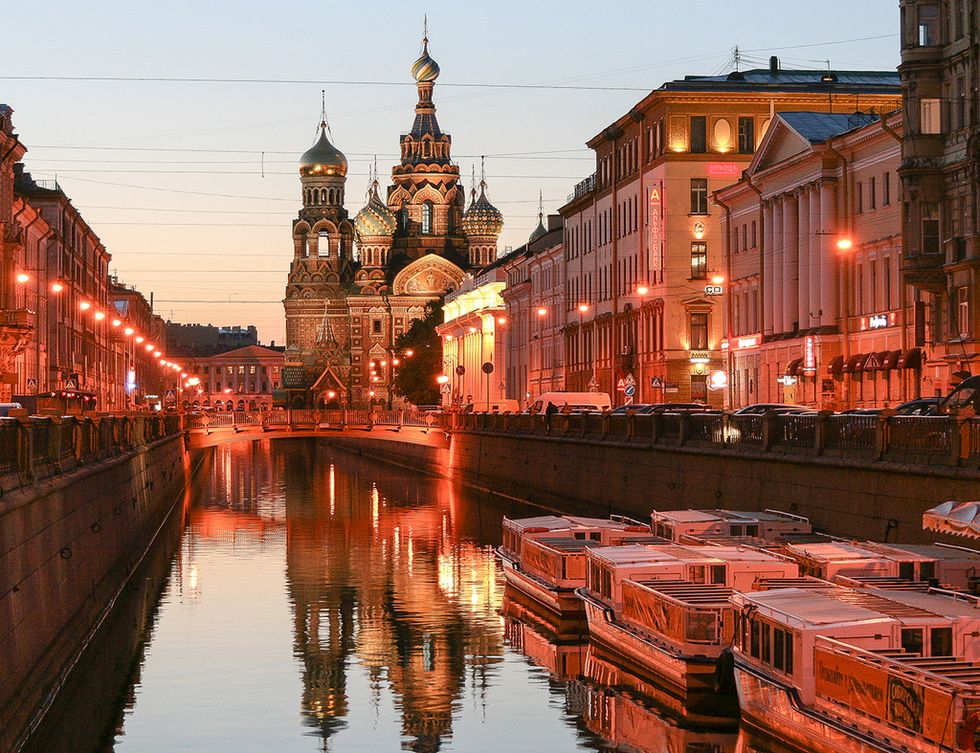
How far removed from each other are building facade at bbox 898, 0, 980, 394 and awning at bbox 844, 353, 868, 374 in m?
10.9

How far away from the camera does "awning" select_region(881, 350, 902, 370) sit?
6988cm

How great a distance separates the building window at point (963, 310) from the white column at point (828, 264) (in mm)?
18623

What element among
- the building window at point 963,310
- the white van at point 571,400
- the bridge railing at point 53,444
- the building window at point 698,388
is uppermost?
the building window at point 963,310

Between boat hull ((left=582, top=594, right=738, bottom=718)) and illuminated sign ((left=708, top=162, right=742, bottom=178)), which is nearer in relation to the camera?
boat hull ((left=582, top=594, right=738, bottom=718))

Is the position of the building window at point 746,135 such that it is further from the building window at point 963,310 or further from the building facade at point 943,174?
the building window at point 963,310

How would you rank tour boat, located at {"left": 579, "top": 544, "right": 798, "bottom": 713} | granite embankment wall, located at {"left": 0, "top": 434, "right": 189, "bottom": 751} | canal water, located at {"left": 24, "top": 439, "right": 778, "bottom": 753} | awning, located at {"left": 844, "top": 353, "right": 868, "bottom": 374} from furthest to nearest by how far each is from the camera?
awning, located at {"left": 844, "top": 353, "right": 868, "bottom": 374} < tour boat, located at {"left": 579, "top": 544, "right": 798, "bottom": 713} < canal water, located at {"left": 24, "top": 439, "right": 778, "bottom": 753} < granite embankment wall, located at {"left": 0, "top": 434, "right": 189, "bottom": 751}

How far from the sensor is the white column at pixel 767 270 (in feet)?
285

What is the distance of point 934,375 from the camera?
6328 cm

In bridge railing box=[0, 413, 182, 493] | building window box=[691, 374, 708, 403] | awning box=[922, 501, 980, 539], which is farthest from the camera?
building window box=[691, 374, 708, 403]

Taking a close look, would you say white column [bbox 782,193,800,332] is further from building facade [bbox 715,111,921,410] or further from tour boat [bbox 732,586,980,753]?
tour boat [bbox 732,586,980,753]

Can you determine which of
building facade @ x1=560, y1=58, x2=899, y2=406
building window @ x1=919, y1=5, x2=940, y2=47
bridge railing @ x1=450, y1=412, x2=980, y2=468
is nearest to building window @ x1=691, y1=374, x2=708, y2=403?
building facade @ x1=560, y1=58, x2=899, y2=406

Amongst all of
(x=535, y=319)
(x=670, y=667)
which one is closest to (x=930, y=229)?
(x=670, y=667)

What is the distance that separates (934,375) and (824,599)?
36.7 metres

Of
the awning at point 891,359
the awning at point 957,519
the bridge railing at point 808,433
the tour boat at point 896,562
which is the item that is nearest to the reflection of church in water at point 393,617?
the tour boat at point 896,562
